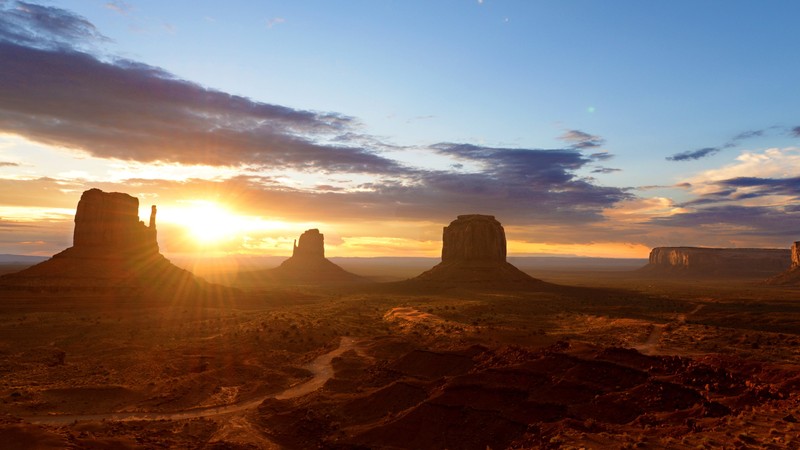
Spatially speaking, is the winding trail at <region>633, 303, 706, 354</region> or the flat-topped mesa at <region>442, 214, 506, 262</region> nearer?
the winding trail at <region>633, 303, 706, 354</region>

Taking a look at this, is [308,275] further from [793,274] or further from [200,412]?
[793,274]

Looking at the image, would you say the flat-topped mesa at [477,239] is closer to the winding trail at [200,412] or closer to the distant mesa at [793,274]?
the distant mesa at [793,274]

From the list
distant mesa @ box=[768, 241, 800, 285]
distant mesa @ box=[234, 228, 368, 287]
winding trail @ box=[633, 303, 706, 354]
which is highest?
distant mesa @ box=[768, 241, 800, 285]

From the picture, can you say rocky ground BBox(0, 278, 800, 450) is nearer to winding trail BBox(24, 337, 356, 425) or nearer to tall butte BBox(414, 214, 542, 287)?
winding trail BBox(24, 337, 356, 425)

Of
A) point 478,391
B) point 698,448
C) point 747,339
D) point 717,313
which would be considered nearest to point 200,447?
point 478,391

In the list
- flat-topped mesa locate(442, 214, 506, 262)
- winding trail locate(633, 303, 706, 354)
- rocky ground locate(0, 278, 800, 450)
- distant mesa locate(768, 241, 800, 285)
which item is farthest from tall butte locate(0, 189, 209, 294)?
distant mesa locate(768, 241, 800, 285)

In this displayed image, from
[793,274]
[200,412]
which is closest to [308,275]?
[200,412]

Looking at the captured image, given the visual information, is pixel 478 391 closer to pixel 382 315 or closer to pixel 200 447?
pixel 200 447
